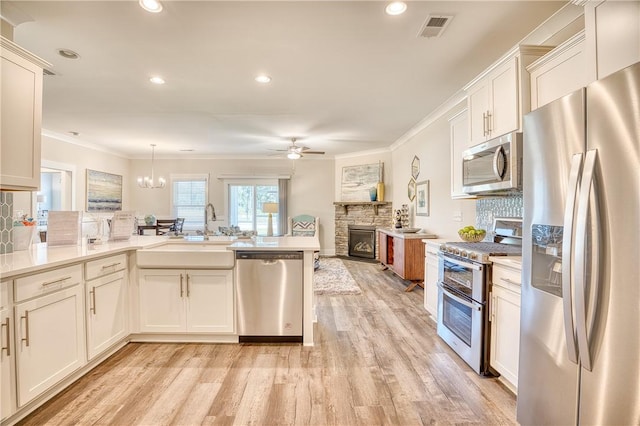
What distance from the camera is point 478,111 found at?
105 inches

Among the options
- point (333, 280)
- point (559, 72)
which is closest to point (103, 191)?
point (333, 280)

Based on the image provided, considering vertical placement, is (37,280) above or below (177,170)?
below

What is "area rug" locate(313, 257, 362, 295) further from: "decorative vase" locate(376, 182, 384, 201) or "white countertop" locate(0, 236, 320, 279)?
"decorative vase" locate(376, 182, 384, 201)

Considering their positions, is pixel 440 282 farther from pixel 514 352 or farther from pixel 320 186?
pixel 320 186

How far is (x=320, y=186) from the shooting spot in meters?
7.88

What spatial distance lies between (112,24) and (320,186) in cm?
587

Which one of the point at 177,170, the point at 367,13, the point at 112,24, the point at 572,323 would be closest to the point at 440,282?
the point at 572,323

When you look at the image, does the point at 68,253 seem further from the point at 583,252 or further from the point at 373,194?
the point at 373,194

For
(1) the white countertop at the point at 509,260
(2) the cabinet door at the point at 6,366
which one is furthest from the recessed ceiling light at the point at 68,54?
(1) the white countertop at the point at 509,260

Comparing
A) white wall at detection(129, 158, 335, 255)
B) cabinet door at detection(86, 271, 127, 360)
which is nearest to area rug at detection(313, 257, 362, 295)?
white wall at detection(129, 158, 335, 255)

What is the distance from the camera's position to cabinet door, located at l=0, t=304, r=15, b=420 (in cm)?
161

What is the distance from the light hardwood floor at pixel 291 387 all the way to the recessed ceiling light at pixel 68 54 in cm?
272

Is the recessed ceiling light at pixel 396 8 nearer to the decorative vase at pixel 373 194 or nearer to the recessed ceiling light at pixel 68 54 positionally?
the recessed ceiling light at pixel 68 54

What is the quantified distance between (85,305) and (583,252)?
3.01 metres
